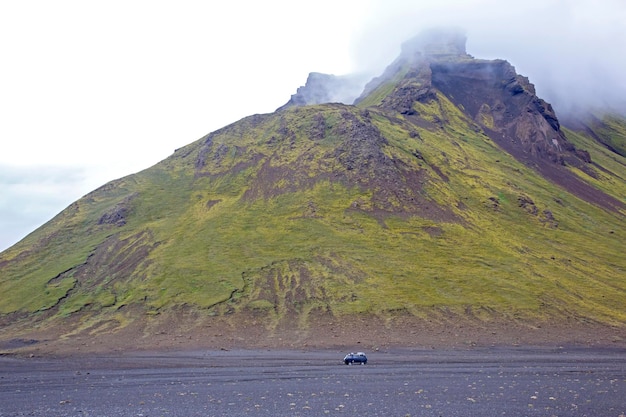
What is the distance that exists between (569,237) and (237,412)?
514ft

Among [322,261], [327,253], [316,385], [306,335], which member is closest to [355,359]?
[316,385]

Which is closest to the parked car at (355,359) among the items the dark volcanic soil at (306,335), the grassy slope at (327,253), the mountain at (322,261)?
the dark volcanic soil at (306,335)

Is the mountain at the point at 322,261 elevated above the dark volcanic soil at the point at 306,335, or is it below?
above

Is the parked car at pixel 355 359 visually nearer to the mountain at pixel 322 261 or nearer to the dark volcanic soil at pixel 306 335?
the dark volcanic soil at pixel 306 335

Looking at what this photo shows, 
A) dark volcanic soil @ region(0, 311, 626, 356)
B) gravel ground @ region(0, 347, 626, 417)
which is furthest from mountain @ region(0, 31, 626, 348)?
gravel ground @ region(0, 347, 626, 417)

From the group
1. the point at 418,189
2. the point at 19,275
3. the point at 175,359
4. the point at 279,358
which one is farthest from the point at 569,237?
the point at 19,275

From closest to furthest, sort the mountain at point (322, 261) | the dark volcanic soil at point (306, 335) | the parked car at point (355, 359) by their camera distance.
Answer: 1. the parked car at point (355, 359)
2. the dark volcanic soil at point (306, 335)
3. the mountain at point (322, 261)

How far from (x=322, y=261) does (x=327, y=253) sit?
456 centimetres

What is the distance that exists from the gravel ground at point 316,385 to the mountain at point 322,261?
22308mm

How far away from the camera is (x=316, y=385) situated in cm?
4894

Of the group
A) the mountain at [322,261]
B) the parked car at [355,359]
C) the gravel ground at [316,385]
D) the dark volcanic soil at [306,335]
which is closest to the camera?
the gravel ground at [316,385]

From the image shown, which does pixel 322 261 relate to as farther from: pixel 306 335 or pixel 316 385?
pixel 316 385

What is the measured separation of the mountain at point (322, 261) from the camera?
345ft

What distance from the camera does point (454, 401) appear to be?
39.6m
